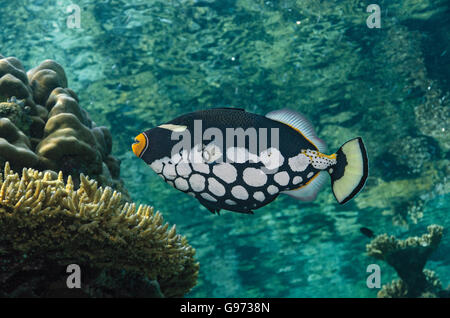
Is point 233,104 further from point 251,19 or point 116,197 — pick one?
point 116,197

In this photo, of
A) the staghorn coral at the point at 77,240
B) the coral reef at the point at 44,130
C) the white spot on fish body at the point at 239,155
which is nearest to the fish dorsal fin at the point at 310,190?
the white spot on fish body at the point at 239,155

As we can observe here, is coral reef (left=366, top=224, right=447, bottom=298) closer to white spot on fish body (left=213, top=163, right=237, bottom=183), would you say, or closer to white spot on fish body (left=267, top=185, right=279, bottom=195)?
white spot on fish body (left=267, top=185, right=279, bottom=195)

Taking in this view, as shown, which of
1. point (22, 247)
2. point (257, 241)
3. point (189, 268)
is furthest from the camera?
point (257, 241)

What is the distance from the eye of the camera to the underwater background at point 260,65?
9414 millimetres

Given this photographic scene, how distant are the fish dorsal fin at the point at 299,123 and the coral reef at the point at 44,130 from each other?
8.99ft

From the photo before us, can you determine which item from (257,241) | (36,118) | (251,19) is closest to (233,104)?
(251,19)

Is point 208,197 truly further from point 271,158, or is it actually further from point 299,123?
point 299,123

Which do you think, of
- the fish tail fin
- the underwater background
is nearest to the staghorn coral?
the fish tail fin

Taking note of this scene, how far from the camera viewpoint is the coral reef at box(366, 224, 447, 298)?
42.3 ft

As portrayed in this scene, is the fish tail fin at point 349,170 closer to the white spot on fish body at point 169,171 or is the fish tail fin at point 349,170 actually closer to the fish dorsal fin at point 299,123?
the fish dorsal fin at point 299,123

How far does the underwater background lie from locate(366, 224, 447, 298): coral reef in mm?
3771

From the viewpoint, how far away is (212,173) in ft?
4.70

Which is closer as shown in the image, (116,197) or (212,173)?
(212,173)
